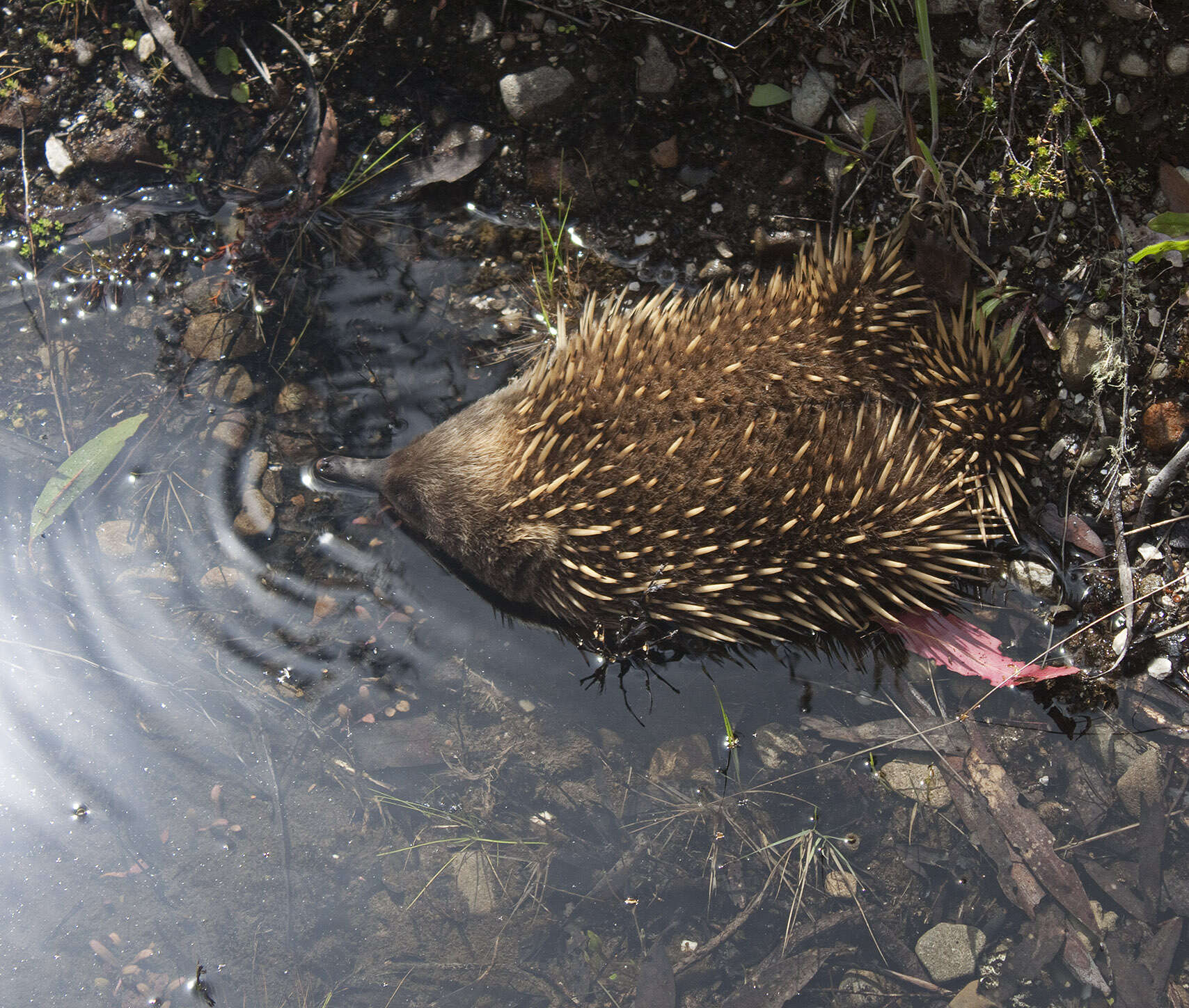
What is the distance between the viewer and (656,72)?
3.28 metres

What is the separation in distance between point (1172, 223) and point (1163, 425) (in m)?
0.82

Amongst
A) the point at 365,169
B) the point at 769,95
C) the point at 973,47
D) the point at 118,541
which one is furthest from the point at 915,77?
the point at 118,541

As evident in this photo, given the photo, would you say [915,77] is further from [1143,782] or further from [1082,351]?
[1143,782]

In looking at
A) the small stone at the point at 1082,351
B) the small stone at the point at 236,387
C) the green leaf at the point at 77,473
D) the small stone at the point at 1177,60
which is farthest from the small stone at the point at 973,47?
the green leaf at the point at 77,473

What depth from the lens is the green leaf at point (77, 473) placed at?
336 cm

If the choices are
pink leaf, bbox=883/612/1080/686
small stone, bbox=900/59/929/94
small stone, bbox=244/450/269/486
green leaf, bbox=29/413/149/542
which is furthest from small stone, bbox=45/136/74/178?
pink leaf, bbox=883/612/1080/686

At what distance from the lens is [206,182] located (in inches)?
139

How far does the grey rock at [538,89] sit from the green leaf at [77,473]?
2032 millimetres

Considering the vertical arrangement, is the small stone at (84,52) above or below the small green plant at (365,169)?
above

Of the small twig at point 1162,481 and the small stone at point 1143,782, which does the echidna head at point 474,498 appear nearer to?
the small twig at point 1162,481

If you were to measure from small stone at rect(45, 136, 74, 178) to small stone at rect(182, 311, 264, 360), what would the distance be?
2.92 feet

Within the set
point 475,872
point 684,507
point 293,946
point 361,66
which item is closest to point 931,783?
point 684,507

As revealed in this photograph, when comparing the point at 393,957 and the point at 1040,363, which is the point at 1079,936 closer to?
the point at 1040,363

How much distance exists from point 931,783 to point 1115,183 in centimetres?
223
